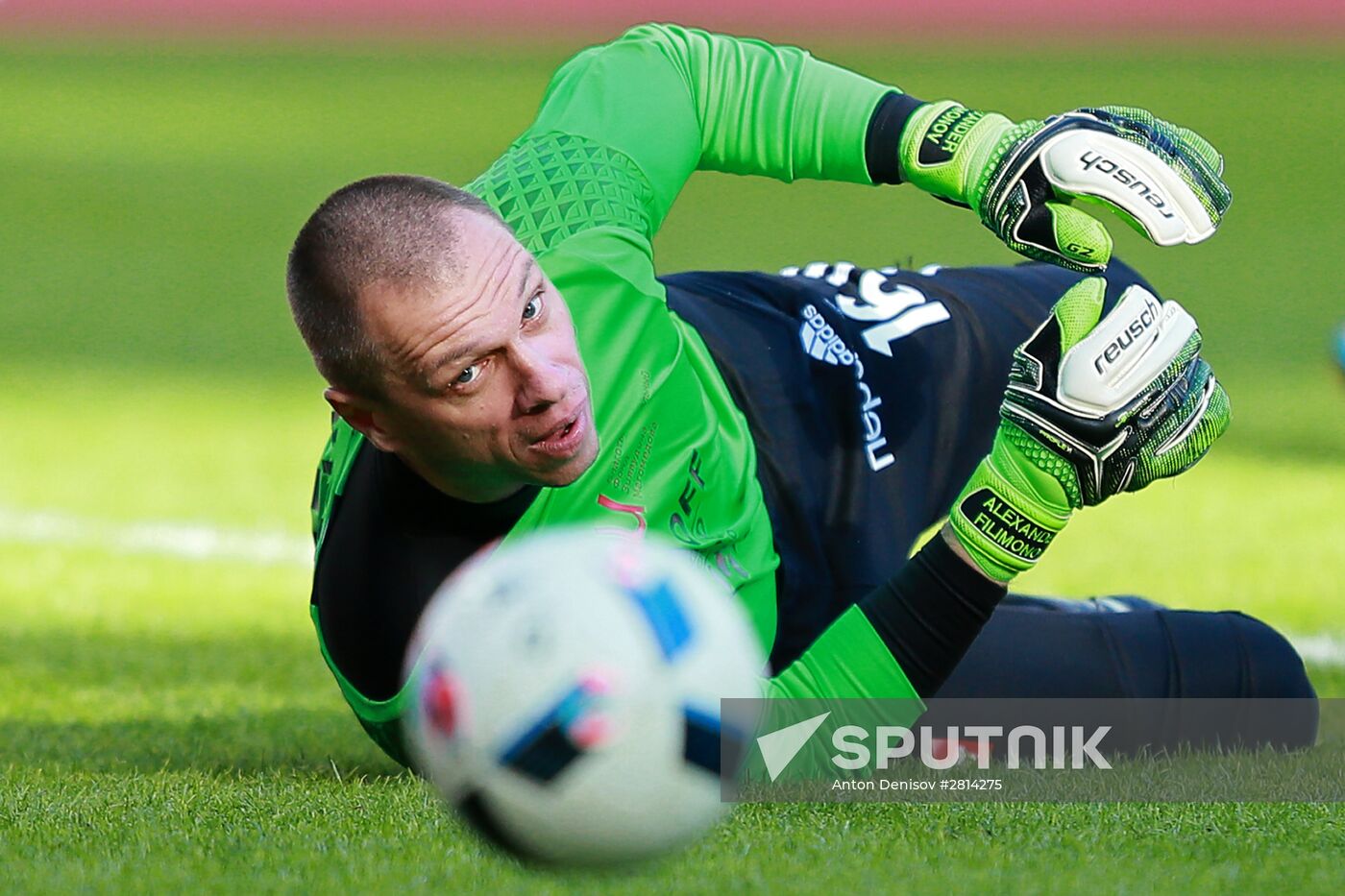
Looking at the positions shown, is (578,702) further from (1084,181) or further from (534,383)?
(1084,181)

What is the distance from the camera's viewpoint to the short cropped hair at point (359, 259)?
3287mm

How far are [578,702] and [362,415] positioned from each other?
0.93m

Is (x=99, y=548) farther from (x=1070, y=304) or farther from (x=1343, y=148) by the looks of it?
(x=1343, y=148)

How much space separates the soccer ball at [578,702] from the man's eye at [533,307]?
0.63 m

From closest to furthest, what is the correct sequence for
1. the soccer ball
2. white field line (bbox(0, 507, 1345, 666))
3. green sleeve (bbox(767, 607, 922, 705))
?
1. the soccer ball
2. green sleeve (bbox(767, 607, 922, 705))
3. white field line (bbox(0, 507, 1345, 666))

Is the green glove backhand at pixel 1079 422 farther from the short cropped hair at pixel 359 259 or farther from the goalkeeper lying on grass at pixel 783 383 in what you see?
the short cropped hair at pixel 359 259

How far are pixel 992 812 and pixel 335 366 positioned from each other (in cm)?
134

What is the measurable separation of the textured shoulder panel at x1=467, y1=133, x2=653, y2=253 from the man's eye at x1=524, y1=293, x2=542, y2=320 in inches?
24.3

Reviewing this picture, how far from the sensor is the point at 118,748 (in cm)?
428

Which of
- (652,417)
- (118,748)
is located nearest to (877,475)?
(652,417)

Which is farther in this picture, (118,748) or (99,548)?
(99,548)

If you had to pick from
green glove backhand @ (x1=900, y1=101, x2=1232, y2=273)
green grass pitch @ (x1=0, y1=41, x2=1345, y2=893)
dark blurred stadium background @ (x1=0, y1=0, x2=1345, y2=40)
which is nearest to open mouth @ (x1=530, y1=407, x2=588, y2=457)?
green grass pitch @ (x1=0, y1=41, x2=1345, y2=893)

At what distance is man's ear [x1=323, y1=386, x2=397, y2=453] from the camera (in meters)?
3.39
